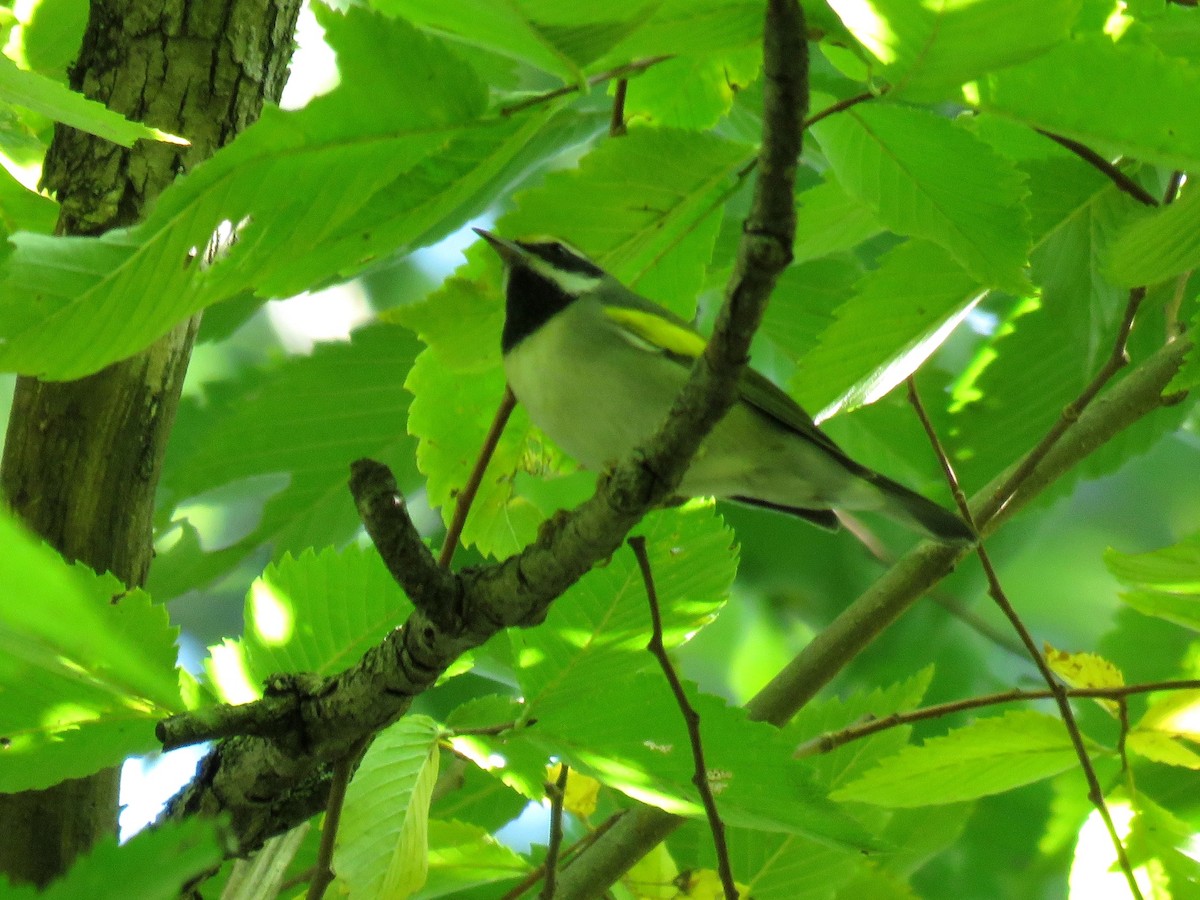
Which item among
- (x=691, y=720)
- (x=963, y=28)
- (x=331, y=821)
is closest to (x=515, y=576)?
(x=691, y=720)

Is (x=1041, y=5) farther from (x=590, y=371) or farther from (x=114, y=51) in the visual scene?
(x=114, y=51)

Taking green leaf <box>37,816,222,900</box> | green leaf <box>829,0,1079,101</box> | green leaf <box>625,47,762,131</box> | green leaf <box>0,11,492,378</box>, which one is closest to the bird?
green leaf <box>625,47,762,131</box>

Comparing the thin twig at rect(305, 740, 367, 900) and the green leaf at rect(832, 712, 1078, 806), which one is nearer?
the thin twig at rect(305, 740, 367, 900)

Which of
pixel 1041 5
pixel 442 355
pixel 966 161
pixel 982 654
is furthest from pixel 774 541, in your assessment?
pixel 1041 5

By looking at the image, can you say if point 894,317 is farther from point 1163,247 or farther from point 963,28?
point 963,28

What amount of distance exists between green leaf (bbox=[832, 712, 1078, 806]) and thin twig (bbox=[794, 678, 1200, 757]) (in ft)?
0.44

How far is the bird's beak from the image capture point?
205cm

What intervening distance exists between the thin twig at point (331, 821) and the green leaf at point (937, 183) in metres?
1.02

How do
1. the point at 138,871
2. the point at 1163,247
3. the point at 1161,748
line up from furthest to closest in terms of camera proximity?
the point at 1161,748 < the point at 1163,247 < the point at 138,871

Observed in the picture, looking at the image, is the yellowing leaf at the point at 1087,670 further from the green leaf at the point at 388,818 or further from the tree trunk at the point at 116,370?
the tree trunk at the point at 116,370

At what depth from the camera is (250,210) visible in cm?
118

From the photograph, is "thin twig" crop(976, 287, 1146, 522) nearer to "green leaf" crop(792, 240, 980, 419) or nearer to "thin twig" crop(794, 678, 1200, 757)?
"thin twig" crop(794, 678, 1200, 757)

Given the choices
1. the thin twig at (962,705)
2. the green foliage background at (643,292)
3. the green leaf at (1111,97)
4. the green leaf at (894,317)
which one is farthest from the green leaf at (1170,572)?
the green leaf at (1111,97)

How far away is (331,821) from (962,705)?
111 cm
